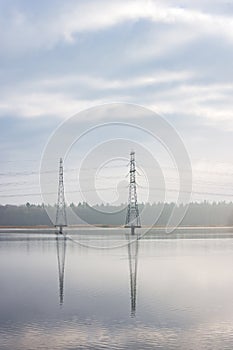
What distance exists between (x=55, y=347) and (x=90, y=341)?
2.56 ft

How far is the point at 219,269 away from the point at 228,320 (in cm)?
1084

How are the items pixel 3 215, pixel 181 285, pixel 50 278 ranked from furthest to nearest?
pixel 3 215 < pixel 50 278 < pixel 181 285

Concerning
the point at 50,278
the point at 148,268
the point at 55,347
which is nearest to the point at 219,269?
Result: the point at 148,268

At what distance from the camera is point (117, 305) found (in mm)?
15797

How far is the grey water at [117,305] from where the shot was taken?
1165cm

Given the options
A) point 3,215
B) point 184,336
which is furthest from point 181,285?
point 3,215

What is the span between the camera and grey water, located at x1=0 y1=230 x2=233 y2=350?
11.6 m

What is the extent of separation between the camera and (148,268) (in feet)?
82.6

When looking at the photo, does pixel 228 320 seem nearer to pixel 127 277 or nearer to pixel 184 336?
pixel 184 336

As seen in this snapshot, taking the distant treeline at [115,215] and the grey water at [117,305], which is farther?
the distant treeline at [115,215]

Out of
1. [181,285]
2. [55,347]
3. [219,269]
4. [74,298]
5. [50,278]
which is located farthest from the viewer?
[219,269]

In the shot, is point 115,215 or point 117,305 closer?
point 117,305

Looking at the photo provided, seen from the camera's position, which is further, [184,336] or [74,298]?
[74,298]

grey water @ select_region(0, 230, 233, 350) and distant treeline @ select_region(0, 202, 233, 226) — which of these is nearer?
grey water @ select_region(0, 230, 233, 350)
